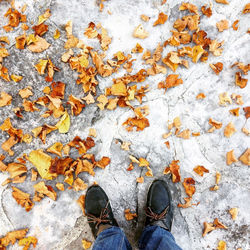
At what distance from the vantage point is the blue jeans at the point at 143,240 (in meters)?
1.60

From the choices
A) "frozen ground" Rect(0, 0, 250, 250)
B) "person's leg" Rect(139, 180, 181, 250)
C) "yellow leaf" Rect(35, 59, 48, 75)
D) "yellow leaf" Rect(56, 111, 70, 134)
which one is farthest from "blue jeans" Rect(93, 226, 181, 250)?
"yellow leaf" Rect(35, 59, 48, 75)

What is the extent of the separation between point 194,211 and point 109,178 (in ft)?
2.27

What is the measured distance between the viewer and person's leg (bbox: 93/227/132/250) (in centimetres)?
161

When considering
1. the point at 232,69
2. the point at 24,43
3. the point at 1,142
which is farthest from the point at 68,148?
the point at 232,69

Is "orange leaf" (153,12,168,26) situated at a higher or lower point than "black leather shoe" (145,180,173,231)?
higher

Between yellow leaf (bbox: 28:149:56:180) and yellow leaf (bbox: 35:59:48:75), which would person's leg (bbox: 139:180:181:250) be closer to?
yellow leaf (bbox: 28:149:56:180)

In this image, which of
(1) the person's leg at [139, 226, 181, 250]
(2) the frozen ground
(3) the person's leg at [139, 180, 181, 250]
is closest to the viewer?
(1) the person's leg at [139, 226, 181, 250]

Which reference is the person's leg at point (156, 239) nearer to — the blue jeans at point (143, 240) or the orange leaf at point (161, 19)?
the blue jeans at point (143, 240)

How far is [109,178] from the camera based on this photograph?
184 cm

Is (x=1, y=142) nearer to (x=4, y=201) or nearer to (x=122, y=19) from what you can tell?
→ (x=4, y=201)

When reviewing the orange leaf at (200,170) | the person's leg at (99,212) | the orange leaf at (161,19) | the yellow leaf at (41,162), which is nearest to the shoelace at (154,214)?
the person's leg at (99,212)

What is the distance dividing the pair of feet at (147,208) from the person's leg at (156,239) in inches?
2.5

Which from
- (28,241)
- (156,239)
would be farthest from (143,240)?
(28,241)

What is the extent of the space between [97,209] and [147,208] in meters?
0.37
